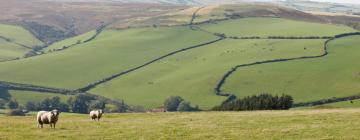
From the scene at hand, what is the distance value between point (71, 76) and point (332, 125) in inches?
5960

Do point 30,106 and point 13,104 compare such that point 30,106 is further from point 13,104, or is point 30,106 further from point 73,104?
point 73,104

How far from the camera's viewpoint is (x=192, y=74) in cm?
17112

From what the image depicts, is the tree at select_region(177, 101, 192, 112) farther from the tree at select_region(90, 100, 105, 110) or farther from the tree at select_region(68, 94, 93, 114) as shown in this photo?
the tree at select_region(68, 94, 93, 114)

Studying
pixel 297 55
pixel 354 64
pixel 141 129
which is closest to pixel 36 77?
pixel 297 55

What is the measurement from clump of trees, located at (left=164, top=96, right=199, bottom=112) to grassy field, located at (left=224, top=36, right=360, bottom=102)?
1476cm

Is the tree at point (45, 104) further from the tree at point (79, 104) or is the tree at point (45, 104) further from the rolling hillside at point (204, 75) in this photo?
the rolling hillside at point (204, 75)

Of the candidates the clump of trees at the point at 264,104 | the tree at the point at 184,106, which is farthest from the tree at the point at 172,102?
the clump of trees at the point at 264,104

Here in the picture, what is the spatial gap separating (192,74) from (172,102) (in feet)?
96.1

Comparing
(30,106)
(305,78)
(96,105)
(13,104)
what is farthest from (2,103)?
(305,78)

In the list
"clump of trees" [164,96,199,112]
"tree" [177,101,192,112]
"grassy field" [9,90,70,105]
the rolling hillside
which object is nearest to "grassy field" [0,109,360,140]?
"clump of trees" [164,96,199,112]

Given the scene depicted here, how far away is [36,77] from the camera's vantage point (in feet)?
589

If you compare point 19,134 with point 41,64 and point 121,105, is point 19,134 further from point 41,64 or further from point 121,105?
point 41,64

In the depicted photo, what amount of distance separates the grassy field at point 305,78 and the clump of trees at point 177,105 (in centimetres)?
1476

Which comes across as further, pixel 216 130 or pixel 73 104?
pixel 73 104
